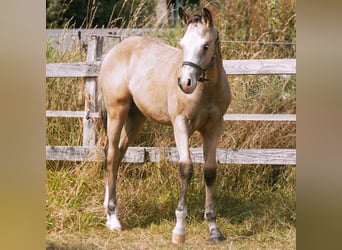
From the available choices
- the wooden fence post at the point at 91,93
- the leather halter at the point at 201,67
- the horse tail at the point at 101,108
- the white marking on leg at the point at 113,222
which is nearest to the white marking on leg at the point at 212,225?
the white marking on leg at the point at 113,222

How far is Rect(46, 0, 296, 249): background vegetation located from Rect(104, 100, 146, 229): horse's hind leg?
2.6 inches

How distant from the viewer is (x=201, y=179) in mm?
2793

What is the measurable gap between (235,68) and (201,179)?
0.72 meters

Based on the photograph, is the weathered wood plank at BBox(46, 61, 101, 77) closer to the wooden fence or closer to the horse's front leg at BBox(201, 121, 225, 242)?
the wooden fence

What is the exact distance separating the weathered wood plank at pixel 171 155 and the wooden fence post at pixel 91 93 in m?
0.13

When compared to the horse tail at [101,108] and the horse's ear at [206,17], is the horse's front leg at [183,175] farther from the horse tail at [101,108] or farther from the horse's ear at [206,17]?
the horse tail at [101,108]

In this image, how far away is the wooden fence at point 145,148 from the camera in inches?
116

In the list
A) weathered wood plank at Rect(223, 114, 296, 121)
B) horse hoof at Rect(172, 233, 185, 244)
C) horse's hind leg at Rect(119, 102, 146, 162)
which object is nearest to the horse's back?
horse's hind leg at Rect(119, 102, 146, 162)

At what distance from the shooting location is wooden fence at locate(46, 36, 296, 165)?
2.94 metres

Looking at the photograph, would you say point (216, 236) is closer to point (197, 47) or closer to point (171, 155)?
point (171, 155)
